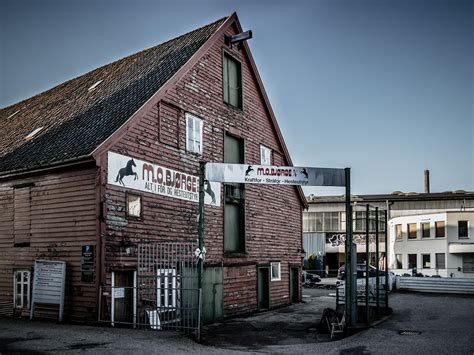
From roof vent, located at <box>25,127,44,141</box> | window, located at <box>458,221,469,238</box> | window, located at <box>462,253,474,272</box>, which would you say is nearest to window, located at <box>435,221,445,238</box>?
window, located at <box>458,221,469,238</box>

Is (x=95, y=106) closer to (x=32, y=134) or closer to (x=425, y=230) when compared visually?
(x=32, y=134)

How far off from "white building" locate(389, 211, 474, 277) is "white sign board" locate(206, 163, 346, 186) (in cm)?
3511

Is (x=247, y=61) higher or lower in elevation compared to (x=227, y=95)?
higher

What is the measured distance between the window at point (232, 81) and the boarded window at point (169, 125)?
12.9ft

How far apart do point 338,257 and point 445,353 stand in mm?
48152

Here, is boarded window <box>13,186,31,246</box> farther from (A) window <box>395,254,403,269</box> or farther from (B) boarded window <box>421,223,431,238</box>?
(A) window <box>395,254,403,269</box>

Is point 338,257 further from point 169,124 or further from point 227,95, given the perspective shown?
point 169,124

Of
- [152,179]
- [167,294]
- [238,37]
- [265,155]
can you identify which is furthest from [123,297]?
[238,37]

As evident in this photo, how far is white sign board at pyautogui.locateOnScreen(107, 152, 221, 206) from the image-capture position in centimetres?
1584

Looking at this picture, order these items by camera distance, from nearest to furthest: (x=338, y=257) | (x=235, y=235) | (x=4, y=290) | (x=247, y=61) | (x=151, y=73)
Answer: (x=4, y=290) → (x=151, y=73) → (x=235, y=235) → (x=247, y=61) → (x=338, y=257)

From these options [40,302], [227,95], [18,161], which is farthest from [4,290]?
[227,95]

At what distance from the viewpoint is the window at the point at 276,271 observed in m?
24.9

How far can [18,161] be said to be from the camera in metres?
17.5

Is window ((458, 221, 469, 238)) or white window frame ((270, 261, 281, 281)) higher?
window ((458, 221, 469, 238))
